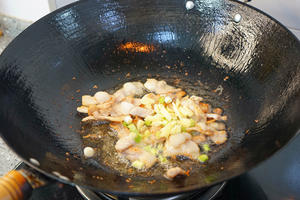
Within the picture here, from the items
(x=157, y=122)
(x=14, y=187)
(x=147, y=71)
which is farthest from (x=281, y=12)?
(x=14, y=187)

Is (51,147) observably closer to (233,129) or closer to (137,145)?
(137,145)

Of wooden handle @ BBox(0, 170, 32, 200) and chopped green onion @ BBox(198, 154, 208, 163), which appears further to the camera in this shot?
chopped green onion @ BBox(198, 154, 208, 163)

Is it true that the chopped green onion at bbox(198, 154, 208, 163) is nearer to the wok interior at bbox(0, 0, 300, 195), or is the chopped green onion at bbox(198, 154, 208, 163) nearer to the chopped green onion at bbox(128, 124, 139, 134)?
the wok interior at bbox(0, 0, 300, 195)

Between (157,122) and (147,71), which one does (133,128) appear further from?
(147,71)

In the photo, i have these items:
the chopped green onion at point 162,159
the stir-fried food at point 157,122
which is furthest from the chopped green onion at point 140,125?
the chopped green onion at point 162,159

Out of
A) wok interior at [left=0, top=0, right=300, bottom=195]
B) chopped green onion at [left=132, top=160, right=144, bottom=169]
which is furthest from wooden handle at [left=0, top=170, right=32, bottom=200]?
chopped green onion at [left=132, top=160, right=144, bottom=169]

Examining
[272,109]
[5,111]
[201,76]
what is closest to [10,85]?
[5,111]
